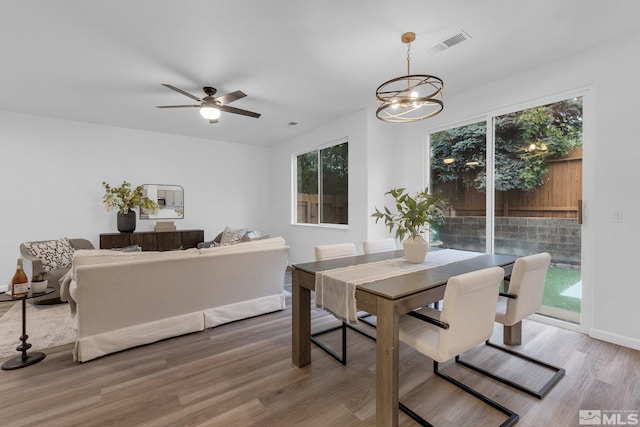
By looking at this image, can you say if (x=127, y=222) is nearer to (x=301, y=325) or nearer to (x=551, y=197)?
(x=301, y=325)

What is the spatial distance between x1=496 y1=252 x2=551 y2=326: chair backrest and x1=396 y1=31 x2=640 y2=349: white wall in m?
1.13

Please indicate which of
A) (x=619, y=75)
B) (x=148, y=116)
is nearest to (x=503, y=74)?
(x=619, y=75)

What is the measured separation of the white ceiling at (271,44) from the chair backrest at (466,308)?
6.40ft

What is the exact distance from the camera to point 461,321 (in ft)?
5.06

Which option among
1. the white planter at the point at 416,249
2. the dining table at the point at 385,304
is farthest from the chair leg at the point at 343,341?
the white planter at the point at 416,249

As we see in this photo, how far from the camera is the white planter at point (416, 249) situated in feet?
7.70

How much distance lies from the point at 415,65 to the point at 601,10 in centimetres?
139

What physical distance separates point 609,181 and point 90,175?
271 inches

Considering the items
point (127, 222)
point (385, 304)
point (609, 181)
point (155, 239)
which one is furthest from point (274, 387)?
point (127, 222)

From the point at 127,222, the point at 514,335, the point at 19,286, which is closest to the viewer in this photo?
the point at 19,286

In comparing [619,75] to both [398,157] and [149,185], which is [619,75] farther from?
[149,185]

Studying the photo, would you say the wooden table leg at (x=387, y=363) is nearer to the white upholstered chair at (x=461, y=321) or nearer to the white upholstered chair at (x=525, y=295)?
the white upholstered chair at (x=461, y=321)

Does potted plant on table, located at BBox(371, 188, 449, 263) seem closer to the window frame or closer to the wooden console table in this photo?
the window frame

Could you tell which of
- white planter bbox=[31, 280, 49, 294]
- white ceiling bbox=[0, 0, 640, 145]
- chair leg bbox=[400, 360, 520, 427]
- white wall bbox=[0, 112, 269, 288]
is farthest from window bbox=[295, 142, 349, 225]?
white planter bbox=[31, 280, 49, 294]
